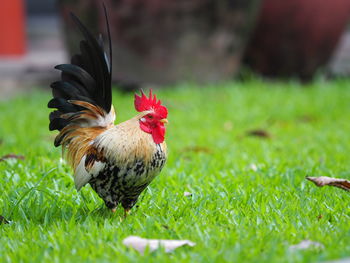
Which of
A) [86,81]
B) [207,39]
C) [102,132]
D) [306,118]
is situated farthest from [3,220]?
[207,39]

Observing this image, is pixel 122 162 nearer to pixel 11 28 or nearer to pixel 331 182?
pixel 331 182

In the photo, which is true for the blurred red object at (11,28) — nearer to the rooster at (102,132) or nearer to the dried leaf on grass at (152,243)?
the rooster at (102,132)

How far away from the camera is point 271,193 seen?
10.9ft

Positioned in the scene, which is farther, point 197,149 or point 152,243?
point 197,149

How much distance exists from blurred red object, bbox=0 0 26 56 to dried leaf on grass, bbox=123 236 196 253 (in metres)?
8.68

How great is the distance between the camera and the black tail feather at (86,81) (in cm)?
294

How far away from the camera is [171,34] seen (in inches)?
300

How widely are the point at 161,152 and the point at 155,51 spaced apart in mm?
5034

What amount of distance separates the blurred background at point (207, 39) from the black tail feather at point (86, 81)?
4638 mm

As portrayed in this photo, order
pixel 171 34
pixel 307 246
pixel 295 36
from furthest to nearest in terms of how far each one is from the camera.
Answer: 1. pixel 295 36
2. pixel 171 34
3. pixel 307 246

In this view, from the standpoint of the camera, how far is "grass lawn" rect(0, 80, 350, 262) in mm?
2436

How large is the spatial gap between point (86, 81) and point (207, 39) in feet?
16.3

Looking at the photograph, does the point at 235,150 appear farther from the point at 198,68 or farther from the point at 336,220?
the point at 198,68

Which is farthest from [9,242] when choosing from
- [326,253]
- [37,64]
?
[37,64]
